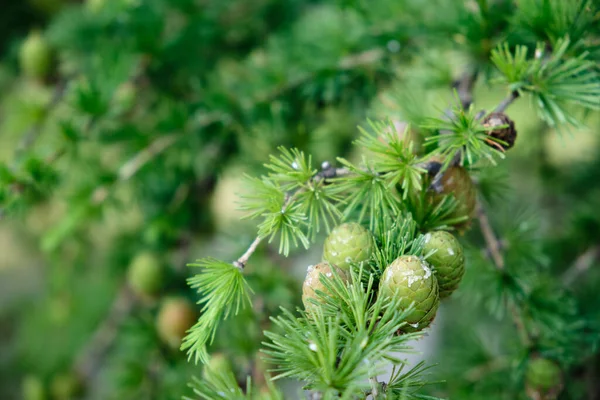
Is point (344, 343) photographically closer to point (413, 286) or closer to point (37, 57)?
point (413, 286)

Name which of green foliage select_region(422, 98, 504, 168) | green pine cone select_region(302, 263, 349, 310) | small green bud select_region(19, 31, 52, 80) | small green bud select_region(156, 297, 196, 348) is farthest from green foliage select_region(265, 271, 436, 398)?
small green bud select_region(19, 31, 52, 80)

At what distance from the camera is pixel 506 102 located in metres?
0.40

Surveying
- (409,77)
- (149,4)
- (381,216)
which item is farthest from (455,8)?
(149,4)

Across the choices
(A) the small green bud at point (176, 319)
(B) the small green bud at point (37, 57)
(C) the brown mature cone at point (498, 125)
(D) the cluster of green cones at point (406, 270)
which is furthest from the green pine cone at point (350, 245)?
(B) the small green bud at point (37, 57)

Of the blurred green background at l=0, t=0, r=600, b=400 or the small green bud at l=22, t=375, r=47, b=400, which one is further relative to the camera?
the small green bud at l=22, t=375, r=47, b=400

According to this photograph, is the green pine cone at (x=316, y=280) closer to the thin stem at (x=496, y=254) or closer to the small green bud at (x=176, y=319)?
the thin stem at (x=496, y=254)

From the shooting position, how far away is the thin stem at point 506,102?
397mm

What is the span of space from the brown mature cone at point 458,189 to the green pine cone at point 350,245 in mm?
79

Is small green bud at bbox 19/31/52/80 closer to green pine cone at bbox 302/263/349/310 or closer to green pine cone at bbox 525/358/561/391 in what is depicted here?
green pine cone at bbox 302/263/349/310

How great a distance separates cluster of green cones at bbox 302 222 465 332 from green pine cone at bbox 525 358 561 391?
0.20m

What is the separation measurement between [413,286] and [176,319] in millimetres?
447

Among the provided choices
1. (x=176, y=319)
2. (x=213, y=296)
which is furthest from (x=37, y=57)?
(x=213, y=296)

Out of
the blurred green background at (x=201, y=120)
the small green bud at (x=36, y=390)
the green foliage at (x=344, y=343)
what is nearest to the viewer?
the green foliage at (x=344, y=343)

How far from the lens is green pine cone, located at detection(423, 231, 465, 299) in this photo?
1.17 ft
